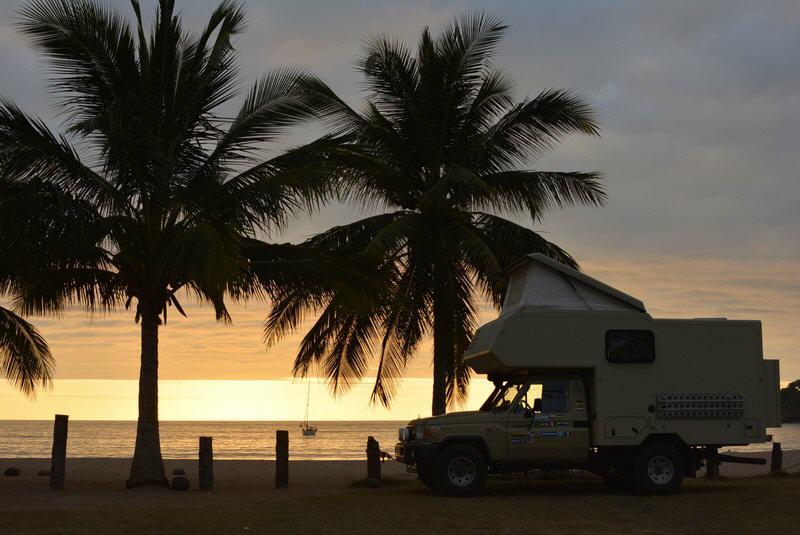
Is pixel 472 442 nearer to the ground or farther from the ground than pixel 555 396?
nearer to the ground

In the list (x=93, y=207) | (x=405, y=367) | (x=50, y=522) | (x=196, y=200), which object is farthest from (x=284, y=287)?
(x=50, y=522)

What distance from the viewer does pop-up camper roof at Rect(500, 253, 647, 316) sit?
17781mm

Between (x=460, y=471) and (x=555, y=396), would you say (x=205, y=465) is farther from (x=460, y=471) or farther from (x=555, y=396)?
(x=555, y=396)

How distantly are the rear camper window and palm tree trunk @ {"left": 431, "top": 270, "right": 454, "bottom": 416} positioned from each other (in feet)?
22.0

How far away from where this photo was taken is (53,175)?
60.6 feet

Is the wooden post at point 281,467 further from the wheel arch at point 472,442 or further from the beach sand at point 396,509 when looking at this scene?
the wheel arch at point 472,442

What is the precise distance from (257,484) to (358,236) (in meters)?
6.38

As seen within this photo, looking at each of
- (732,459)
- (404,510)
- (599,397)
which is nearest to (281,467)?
(404,510)

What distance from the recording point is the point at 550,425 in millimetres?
17281

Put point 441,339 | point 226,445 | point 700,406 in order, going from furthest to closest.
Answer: point 226,445
point 441,339
point 700,406

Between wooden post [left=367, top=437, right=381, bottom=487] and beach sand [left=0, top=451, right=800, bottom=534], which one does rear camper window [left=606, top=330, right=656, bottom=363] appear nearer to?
beach sand [left=0, top=451, right=800, bottom=534]

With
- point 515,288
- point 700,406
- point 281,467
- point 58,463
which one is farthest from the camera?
point 281,467

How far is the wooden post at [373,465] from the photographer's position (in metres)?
20.1

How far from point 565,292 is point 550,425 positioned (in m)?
2.42
